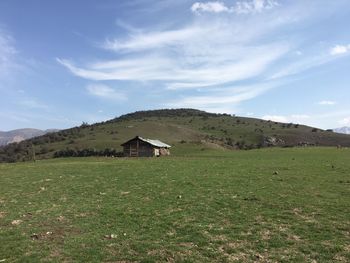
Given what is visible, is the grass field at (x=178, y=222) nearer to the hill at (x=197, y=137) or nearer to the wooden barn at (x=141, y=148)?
the wooden barn at (x=141, y=148)

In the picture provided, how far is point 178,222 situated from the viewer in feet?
52.5

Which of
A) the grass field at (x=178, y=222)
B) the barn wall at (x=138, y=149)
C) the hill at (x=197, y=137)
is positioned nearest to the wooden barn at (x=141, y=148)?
the barn wall at (x=138, y=149)

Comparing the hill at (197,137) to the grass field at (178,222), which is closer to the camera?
the grass field at (178,222)

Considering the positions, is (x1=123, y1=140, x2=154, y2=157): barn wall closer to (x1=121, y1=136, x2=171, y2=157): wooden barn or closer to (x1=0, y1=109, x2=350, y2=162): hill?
(x1=121, y1=136, x2=171, y2=157): wooden barn

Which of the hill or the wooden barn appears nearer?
the wooden barn

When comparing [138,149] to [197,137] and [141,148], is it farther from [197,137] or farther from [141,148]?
[197,137]

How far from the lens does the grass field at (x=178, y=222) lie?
12.6m

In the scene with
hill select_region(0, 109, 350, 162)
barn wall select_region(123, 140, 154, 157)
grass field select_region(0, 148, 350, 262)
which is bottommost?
grass field select_region(0, 148, 350, 262)

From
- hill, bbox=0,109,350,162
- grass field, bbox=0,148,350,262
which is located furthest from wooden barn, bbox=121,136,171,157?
grass field, bbox=0,148,350,262

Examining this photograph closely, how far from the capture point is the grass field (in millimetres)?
12594

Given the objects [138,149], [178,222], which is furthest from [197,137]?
[178,222]

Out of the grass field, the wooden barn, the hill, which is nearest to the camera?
the grass field

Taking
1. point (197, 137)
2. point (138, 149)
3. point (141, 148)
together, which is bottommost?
point (138, 149)

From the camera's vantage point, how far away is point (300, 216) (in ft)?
55.0
